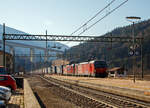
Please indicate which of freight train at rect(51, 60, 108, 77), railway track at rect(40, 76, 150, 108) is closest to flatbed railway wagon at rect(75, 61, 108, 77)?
freight train at rect(51, 60, 108, 77)

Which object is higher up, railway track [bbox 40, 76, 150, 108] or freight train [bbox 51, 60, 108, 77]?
freight train [bbox 51, 60, 108, 77]

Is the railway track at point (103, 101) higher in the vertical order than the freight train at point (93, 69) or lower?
lower

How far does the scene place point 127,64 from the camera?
10444 cm

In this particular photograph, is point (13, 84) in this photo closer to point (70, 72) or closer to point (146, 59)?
point (70, 72)

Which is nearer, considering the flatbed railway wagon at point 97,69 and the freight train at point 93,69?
the flatbed railway wagon at point 97,69

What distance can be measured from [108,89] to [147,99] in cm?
632

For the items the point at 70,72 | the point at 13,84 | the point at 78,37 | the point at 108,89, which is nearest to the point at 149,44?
the point at 70,72

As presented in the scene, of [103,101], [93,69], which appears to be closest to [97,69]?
[93,69]

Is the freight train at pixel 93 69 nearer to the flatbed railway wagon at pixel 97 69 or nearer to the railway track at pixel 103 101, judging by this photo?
the flatbed railway wagon at pixel 97 69

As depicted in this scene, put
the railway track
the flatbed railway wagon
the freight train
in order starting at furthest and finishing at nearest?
the freight train < the flatbed railway wagon < the railway track

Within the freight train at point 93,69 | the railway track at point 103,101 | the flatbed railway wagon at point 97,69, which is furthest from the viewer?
the freight train at point 93,69

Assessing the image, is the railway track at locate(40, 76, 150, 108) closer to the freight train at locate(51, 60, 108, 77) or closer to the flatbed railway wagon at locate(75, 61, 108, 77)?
the flatbed railway wagon at locate(75, 61, 108, 77)

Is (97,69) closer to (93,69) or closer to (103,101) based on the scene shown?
(93,69)

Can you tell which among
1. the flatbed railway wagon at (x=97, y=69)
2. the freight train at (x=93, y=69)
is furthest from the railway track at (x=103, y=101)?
the freight train at (x=93, y=69)
